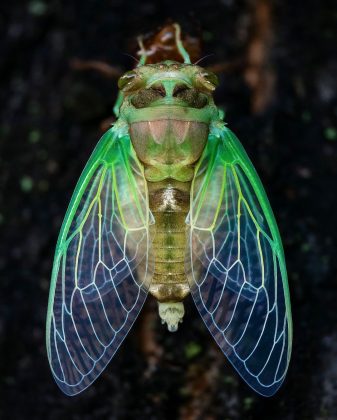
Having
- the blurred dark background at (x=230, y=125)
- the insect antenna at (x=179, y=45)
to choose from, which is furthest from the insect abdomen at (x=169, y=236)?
the insect antenna at (x=179, y=45)

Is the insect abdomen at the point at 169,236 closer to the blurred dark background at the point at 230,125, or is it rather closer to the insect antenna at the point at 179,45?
the blurred dark background at the point at 230,125

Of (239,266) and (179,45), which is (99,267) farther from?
(179,45)

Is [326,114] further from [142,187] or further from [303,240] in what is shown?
[142,187]

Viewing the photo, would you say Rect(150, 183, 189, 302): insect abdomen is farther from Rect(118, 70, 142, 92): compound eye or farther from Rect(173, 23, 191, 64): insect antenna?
Rect(173, 23, 191, 64): insect antenna

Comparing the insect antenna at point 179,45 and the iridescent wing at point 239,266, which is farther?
the insect antenna at point 179,45

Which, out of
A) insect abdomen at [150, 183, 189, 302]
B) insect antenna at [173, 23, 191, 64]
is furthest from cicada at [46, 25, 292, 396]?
insect antenna at [173, 23, 191, 64]

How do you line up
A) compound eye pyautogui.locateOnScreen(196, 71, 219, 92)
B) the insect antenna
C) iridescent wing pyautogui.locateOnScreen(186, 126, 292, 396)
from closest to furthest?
iridescent wing pyautogui.locateOnScreen(186, 126, 292, 396) → compound eye pyautogui.locateOnScreen(196, 71, 219, 92) → the insect antenna

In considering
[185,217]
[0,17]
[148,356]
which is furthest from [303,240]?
[0,17]
